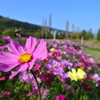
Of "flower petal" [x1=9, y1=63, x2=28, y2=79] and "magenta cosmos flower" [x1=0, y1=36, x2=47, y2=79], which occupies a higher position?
"magenta cosmos flower" [x1=0, y1=36, x2=47, y2=79]

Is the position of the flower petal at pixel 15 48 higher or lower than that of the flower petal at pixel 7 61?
higher

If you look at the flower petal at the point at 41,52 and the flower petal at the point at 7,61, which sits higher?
the flower petal at the point at 41,52

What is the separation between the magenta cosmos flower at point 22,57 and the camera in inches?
18.3

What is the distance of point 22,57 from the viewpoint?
524 mm

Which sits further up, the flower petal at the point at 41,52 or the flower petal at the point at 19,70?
the flower petal at the point at 41,52

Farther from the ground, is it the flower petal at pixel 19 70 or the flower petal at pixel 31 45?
the flower petal at pixel 31 45

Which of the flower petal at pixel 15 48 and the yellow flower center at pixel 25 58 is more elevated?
the flower petal at pixel 15 48

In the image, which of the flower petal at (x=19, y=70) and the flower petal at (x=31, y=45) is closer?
Answer: the flower petal at (x=19, y=70)

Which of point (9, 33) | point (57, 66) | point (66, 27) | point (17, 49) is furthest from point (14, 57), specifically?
point (66, 27)

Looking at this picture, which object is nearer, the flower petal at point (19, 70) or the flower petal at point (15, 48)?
the flower petal at point (19, 70)

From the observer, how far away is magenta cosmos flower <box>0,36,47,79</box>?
0.46 m

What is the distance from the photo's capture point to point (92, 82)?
5.93 ft

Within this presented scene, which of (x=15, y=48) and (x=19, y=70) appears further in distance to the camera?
(x=15, y=48)

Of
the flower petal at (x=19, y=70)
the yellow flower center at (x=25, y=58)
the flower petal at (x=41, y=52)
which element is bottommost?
the flower petal at (x=19, y=70)
